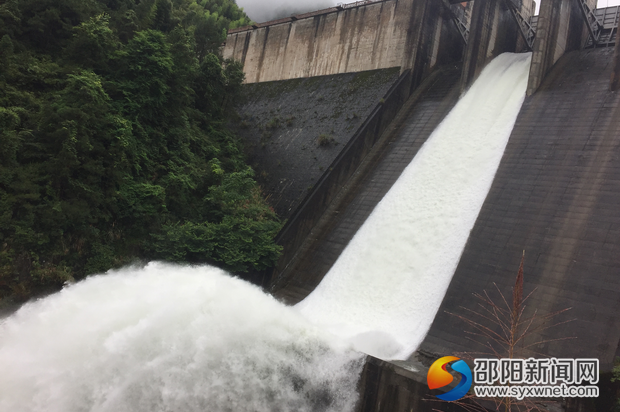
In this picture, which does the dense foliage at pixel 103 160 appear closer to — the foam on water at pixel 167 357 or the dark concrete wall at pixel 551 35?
the foam on water at pixel 167 357

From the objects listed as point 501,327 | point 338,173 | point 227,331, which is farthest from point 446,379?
point 338,173

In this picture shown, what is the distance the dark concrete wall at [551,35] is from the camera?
1415cm

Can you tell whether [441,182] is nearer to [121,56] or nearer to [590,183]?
[590,183]

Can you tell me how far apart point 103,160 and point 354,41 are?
Result: 1306 cm

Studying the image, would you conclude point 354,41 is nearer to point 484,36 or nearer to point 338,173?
point 484,36

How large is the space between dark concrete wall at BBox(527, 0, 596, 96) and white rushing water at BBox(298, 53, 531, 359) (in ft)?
2.02

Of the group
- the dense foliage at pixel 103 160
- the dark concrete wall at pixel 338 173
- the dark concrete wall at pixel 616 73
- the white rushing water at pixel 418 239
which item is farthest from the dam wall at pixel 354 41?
the dense foliage at pixel 103 160

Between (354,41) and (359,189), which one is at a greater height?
(354,41)

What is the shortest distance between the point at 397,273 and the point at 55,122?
28.3 ft

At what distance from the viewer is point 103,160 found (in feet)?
36.3

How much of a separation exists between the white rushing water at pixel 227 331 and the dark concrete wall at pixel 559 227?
546 millimetres

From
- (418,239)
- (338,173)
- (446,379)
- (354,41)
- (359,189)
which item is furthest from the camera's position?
(354,41)

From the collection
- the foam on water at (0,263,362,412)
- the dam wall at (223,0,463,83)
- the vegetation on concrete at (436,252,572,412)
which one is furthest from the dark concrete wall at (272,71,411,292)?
the vegetation on concrete at (436,252,572,412)

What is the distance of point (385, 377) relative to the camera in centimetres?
773
